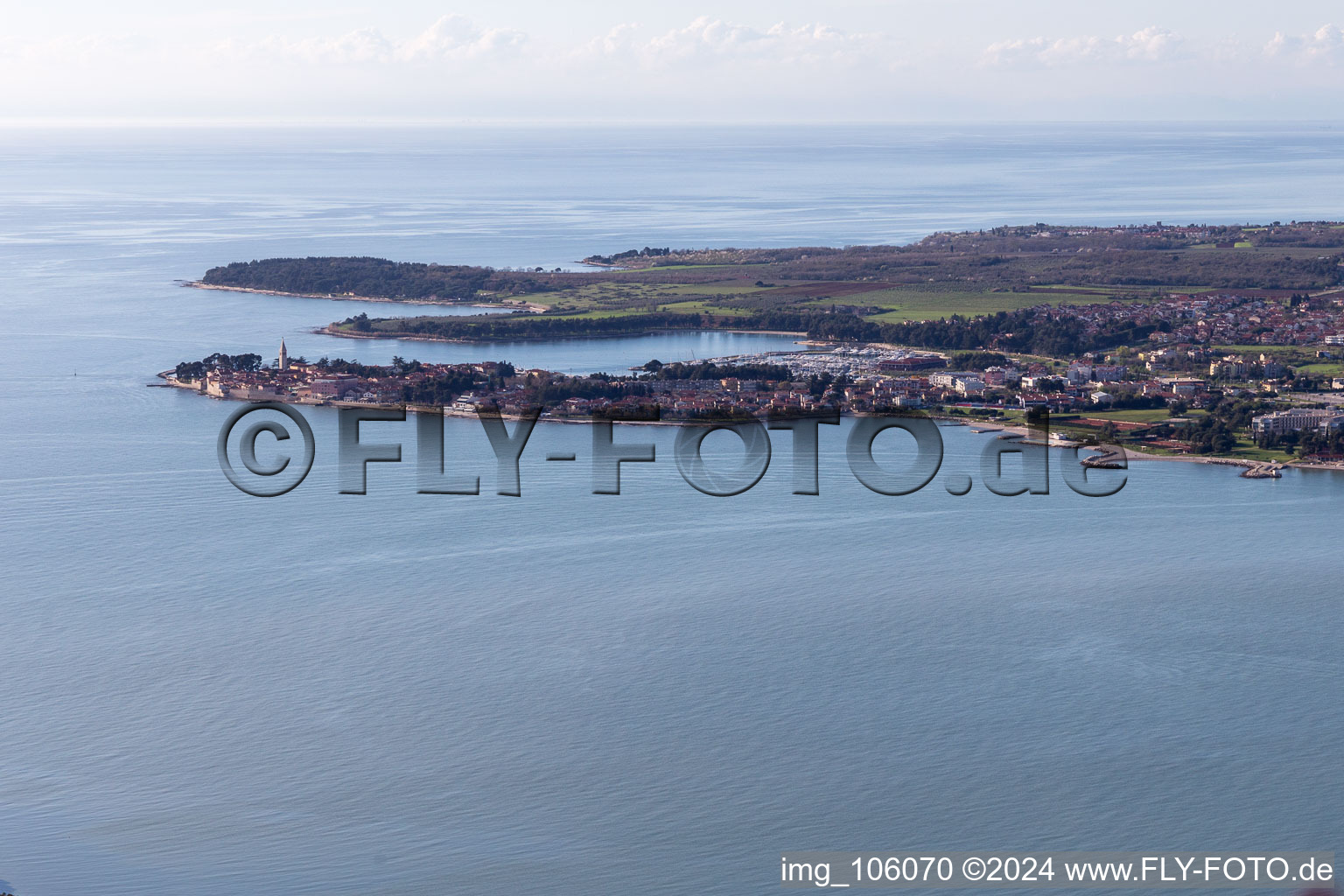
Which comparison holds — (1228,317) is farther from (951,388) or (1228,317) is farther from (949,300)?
(951,388)

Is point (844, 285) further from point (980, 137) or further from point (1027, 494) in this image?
point (980, 137)

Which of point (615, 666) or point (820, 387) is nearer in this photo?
point (615, 666)

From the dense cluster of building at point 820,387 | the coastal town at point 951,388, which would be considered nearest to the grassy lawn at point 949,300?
the coastal town at point 951,388

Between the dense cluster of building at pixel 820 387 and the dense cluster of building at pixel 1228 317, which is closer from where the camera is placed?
the dense cluster of building at pixel 820 387

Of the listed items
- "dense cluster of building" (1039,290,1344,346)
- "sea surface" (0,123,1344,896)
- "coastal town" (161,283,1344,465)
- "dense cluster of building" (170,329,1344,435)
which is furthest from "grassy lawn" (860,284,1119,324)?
"sea surface" (0,123,1344,896)
